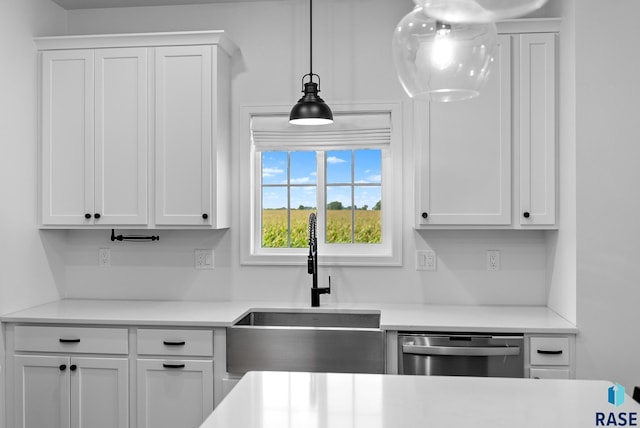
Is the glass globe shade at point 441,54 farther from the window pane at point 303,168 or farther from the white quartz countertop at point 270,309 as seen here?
the window pane at point 303,168

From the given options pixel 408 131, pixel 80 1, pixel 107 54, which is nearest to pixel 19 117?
pixel 107 54

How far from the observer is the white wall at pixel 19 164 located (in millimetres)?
3135

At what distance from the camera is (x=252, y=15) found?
11.8 feet

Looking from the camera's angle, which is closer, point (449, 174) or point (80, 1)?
point (449, 174)

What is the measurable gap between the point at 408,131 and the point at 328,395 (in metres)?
2.12

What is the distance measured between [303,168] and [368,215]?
50cm

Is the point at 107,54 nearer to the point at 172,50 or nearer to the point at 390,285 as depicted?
the point at 172,50

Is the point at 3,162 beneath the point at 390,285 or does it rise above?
above

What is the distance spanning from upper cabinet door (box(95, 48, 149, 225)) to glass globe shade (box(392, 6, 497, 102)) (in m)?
2.41

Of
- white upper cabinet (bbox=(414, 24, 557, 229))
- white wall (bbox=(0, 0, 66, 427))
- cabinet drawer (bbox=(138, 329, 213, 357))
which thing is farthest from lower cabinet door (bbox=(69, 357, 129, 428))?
white upper cabinet (bbox=(414, 24, 557, 229))

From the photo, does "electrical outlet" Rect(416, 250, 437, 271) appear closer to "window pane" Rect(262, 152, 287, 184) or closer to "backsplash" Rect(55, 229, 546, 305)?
"backsplash" Rect(55, 229, 546, 305)

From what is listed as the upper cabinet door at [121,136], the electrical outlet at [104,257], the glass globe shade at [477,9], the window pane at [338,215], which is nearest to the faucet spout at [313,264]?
the window pane at [338,215]

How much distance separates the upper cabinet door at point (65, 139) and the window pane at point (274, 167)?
1027mm

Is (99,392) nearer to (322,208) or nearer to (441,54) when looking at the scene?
(322,208)
